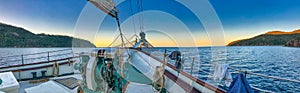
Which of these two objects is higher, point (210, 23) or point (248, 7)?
point (248, 7)

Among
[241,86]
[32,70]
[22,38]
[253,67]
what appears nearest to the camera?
[241,86]

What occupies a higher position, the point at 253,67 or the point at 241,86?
the point at 241,86

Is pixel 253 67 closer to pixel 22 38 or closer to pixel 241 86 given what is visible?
pixel 241 86

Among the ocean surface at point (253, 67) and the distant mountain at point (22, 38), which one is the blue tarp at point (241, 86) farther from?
the distant mountain at point (22, 38)

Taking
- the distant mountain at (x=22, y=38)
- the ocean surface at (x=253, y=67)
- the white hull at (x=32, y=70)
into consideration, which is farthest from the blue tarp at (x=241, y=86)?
the distant mountain at (x=22, y=38)

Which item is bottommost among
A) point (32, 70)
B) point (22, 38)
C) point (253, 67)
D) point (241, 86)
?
point (253, 67)

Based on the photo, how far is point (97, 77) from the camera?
189 centimetres

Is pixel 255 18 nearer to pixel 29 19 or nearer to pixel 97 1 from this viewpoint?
pixel 97 1

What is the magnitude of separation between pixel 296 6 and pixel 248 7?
420 centimetres

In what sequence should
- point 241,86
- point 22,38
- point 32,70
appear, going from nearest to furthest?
point 241,86, point 32,70, point 22,38

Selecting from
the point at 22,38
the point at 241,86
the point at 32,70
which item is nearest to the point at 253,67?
the point at 241,86

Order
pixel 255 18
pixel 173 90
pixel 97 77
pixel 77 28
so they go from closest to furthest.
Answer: pixel 97 77
pixel 173 90
pixel 77 28
pixel 255 18

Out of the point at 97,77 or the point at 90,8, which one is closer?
the point at 97,77

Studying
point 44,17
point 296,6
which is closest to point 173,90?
point 44,17
